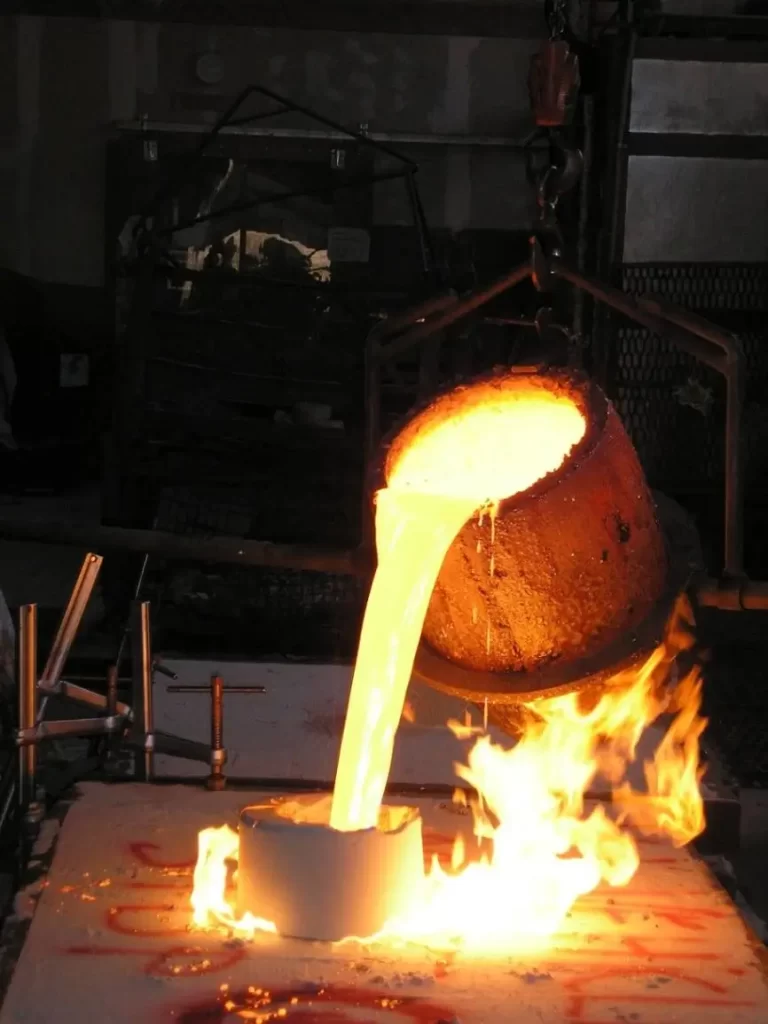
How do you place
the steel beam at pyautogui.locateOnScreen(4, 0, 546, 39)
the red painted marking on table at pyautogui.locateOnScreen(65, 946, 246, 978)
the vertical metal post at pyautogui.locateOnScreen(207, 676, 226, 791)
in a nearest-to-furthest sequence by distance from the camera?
the red painted marking on table at pyautogui.locateOnScreen(65, 946, 246, 978)
the vertical metal post at pyautogui.locateOnScreen(207, 676, 226, 791)
the steel beam at pyautogui.locateOnScreen(4, 0, 546, 39)

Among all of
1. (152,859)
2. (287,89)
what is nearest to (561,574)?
(152,859)

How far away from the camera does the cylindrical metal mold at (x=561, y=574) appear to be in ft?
4.56

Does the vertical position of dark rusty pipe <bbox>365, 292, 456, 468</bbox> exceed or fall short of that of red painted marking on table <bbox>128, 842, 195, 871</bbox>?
it exceeds it

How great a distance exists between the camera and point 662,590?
1.51 meters

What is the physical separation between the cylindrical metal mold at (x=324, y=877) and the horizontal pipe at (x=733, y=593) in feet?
1.39

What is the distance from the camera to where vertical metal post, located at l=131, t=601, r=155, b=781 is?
6.45 ft

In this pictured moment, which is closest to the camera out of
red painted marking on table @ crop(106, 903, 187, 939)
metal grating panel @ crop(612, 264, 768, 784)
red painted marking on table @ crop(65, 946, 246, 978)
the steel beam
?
red painted marking on table @ crop(65, 946, 246, 978)

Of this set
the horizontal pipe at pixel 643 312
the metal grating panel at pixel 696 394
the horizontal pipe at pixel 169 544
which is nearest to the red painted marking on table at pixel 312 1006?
the horizontal pipe at pixel 169 544

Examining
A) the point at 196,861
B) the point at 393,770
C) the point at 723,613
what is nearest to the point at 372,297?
the point at 723,613

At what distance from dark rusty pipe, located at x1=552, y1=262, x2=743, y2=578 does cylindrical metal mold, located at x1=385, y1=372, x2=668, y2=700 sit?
83mm

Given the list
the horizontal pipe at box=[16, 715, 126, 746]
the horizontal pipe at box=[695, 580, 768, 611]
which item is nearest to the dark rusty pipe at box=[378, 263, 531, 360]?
the horizontal pipe at box=[695, 580, 768, 611]

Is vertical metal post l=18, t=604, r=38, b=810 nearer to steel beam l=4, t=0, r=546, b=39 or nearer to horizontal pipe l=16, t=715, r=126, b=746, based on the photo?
horizontal pipe l=16, t=715, r=126, b=746

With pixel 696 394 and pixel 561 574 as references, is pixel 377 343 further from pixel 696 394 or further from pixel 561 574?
pixel 696 394

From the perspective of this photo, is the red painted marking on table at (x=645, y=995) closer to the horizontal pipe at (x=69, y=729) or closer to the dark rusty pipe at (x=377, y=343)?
the dark rusty pipe at (x=377, y=343)
